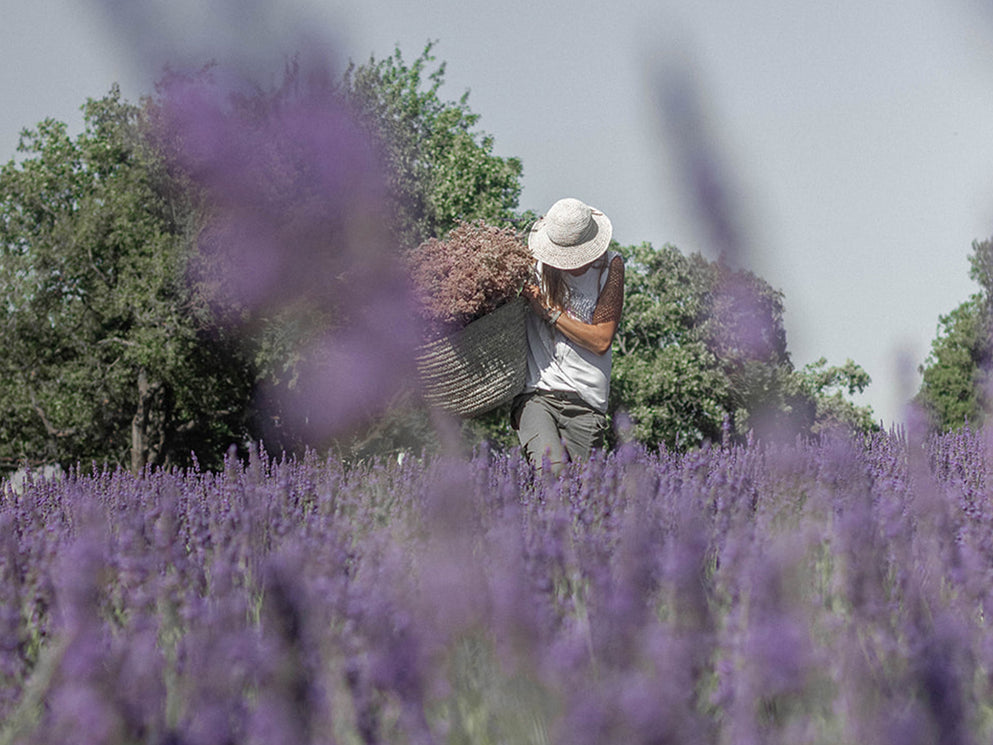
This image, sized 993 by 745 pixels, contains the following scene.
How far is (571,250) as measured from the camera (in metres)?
5.07

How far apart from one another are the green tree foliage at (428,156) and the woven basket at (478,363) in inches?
564

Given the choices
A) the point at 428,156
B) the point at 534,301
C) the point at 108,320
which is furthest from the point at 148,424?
the point at 534,301

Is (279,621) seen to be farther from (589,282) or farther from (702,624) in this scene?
(589,282)

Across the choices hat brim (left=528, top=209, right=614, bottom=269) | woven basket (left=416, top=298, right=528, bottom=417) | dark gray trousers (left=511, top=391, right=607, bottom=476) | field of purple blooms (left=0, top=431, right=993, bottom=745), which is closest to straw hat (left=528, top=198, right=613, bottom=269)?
hat brim (left=528, top=209, right=614, bottom=269)

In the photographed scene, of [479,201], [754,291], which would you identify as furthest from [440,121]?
[754,291]

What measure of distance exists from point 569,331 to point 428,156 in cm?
2349

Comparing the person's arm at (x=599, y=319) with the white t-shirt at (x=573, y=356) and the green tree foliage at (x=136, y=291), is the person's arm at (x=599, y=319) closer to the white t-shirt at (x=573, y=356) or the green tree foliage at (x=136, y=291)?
the white t-shirt at (x=573, y=356)

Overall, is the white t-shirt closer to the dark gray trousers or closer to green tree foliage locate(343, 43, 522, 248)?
the dark gray trousers

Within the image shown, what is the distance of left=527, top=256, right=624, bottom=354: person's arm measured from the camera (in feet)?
16.4

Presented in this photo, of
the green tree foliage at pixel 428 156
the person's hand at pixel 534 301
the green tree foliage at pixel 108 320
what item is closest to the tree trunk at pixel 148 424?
the green tree foliage at pixel 108 320

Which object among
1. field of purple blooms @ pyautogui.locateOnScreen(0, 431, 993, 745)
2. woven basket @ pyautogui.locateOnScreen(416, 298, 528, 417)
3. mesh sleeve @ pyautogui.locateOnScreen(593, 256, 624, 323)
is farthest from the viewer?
mesh sleeve @ pyautogui.locateOnScreen(593, 256, 624, 323)

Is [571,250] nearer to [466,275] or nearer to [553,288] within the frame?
[553,288]

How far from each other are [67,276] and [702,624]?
24.4 meters

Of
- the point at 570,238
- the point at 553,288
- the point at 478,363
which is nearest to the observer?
the point at 478,363
